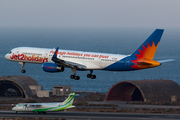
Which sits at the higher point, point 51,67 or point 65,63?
point 65,63

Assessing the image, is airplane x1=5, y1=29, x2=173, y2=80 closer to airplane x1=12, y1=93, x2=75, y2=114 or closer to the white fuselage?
the white fuselage

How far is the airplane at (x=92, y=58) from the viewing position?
85312 millimetres

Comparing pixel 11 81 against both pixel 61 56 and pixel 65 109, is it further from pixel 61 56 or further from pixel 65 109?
pixel 61 56

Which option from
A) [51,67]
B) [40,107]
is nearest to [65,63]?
[51,67]

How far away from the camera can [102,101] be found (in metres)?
148

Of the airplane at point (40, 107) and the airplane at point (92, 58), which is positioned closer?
the airplane at point (92, 58)

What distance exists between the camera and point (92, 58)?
8956cm

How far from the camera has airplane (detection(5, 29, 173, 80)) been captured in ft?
280

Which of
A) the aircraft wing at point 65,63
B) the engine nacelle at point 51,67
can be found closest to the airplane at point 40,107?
the aircraft wing at point 65,63

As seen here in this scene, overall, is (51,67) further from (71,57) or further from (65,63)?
(71,57)

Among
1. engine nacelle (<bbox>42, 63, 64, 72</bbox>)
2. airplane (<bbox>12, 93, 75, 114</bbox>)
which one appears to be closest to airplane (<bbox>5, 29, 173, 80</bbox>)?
engine nacelle (<bbox>42, 63, 64, 72</bbox>)

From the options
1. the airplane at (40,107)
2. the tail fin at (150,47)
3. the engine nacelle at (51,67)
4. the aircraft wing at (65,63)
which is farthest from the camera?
the airplane at (40,107)

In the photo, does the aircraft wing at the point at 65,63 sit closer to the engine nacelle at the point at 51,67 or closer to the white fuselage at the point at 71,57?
the white fuselage at the point at 71,57

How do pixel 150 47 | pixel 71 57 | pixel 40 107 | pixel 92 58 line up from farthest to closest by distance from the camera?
pixel 40 107, pixel 71 57, pixel 92 58, pixel 150 47
